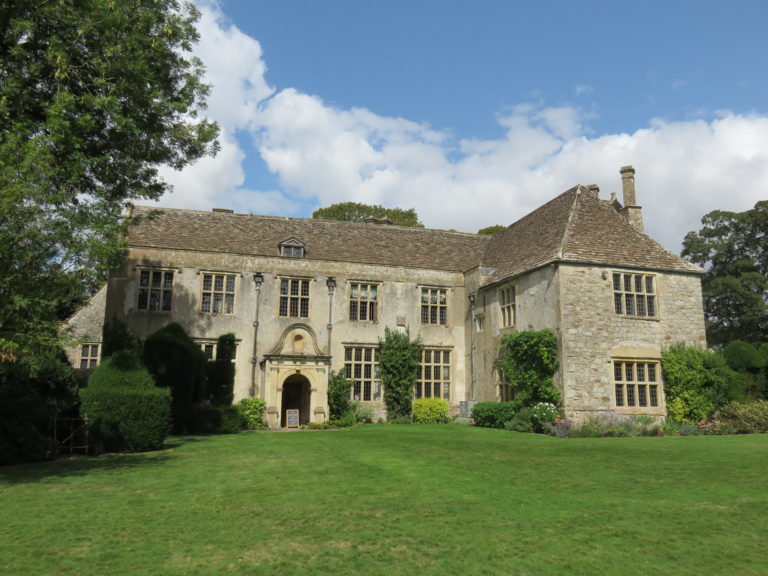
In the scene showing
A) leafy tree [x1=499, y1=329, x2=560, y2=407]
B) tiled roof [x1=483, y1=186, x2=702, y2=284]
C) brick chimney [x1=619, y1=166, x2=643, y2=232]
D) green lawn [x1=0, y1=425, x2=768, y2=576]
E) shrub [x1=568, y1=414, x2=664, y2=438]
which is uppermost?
brick chimney [x1=619, y1=166, x2=643, y2=232]

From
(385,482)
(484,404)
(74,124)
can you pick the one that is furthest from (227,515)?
(484,404)

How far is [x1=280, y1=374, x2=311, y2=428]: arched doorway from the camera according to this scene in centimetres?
2577

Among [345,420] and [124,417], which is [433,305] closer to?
[345,420]

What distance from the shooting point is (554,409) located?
66.1 ft

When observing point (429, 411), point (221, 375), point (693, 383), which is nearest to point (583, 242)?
point (693, 383)

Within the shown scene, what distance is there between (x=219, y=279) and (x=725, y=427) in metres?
20.7

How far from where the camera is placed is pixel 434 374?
Answer: 1063 inches

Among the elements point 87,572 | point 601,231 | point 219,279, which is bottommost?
point 87,572

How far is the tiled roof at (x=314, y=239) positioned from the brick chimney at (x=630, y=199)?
7777mm

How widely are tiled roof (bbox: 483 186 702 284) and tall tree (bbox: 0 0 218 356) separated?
13214 mm

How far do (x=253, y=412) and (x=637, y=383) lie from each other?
14.8 m

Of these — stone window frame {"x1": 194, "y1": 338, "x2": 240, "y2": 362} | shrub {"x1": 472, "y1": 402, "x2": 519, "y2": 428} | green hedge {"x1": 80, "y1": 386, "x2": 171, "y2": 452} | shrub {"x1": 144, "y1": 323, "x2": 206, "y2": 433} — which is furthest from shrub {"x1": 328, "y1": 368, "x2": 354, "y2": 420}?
green hedge {"x1": 80, "y1": 386, "x2": 171, "y2": 452}

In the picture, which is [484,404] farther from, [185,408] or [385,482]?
[385,482]

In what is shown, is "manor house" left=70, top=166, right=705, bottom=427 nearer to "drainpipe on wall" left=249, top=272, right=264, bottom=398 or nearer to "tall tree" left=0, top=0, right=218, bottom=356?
"drainpipe on wall" left=249, top=272, right=264, bottom=398
